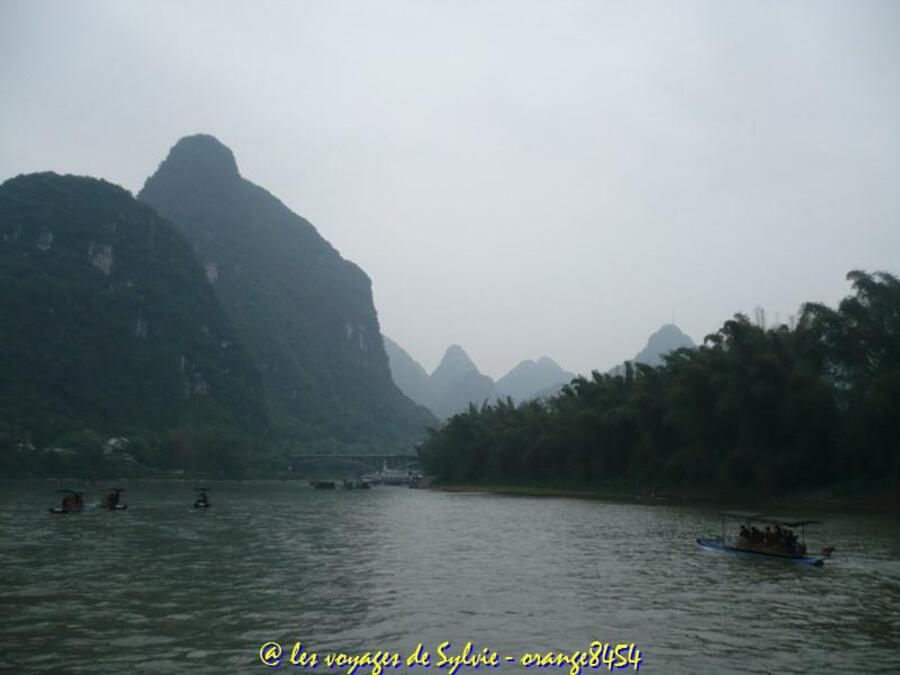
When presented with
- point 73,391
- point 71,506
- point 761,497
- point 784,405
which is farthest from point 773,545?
point 73,391

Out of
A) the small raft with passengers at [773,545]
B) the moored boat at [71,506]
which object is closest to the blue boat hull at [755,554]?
the small raft with passengers at [773,545]

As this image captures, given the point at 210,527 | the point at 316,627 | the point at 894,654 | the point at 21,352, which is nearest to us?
the point at 894,654

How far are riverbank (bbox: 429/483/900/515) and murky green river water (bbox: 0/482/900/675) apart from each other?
14772mm

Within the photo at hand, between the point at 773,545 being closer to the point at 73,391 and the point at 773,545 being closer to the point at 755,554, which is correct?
the point at 755,554

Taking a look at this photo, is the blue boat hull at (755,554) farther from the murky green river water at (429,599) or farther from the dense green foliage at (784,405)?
the dense green foliage at (784,405)

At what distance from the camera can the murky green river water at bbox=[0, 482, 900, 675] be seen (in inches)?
569

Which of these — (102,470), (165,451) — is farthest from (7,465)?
(165,451)

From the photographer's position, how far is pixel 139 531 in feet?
126

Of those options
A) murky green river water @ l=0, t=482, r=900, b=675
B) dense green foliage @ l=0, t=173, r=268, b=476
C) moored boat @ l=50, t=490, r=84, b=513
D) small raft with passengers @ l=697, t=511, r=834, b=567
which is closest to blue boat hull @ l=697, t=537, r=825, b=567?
small raft with passengers @ l=697, t=511, r=834, b=567

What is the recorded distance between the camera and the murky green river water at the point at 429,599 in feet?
47.4

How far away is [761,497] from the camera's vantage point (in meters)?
60.0

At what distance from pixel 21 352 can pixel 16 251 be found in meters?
42.0

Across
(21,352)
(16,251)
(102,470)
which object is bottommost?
(102,470)

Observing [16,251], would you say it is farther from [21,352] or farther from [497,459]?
[497,459]
